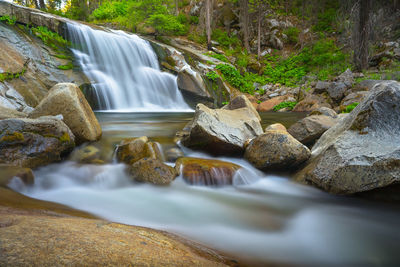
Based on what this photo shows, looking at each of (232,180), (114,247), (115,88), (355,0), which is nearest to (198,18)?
(355,0)

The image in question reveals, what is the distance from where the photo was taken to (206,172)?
11.4 feet

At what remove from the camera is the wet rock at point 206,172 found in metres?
3.43

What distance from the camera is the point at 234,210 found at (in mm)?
2826

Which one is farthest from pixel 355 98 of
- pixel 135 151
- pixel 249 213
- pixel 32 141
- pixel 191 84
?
pixel 32 141

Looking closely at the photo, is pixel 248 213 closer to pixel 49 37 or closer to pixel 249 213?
pixel 249 213

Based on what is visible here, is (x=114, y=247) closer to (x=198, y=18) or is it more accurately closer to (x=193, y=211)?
(x=193, y=211)

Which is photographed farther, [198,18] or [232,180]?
[198,18]

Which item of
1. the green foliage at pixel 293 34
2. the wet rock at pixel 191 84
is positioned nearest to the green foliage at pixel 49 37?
the wet rock at pixel 191 84

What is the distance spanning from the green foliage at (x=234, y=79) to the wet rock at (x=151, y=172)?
13691 millimetres

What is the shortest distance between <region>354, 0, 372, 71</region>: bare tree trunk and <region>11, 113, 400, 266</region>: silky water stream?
42.8 ft

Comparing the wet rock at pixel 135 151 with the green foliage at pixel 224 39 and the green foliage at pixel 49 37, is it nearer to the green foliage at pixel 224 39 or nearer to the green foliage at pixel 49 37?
the green foliage at pixel 49 37

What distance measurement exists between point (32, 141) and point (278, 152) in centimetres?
372

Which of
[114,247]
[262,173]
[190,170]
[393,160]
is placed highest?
[114,247]

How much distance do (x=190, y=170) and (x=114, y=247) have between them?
2.30 m
